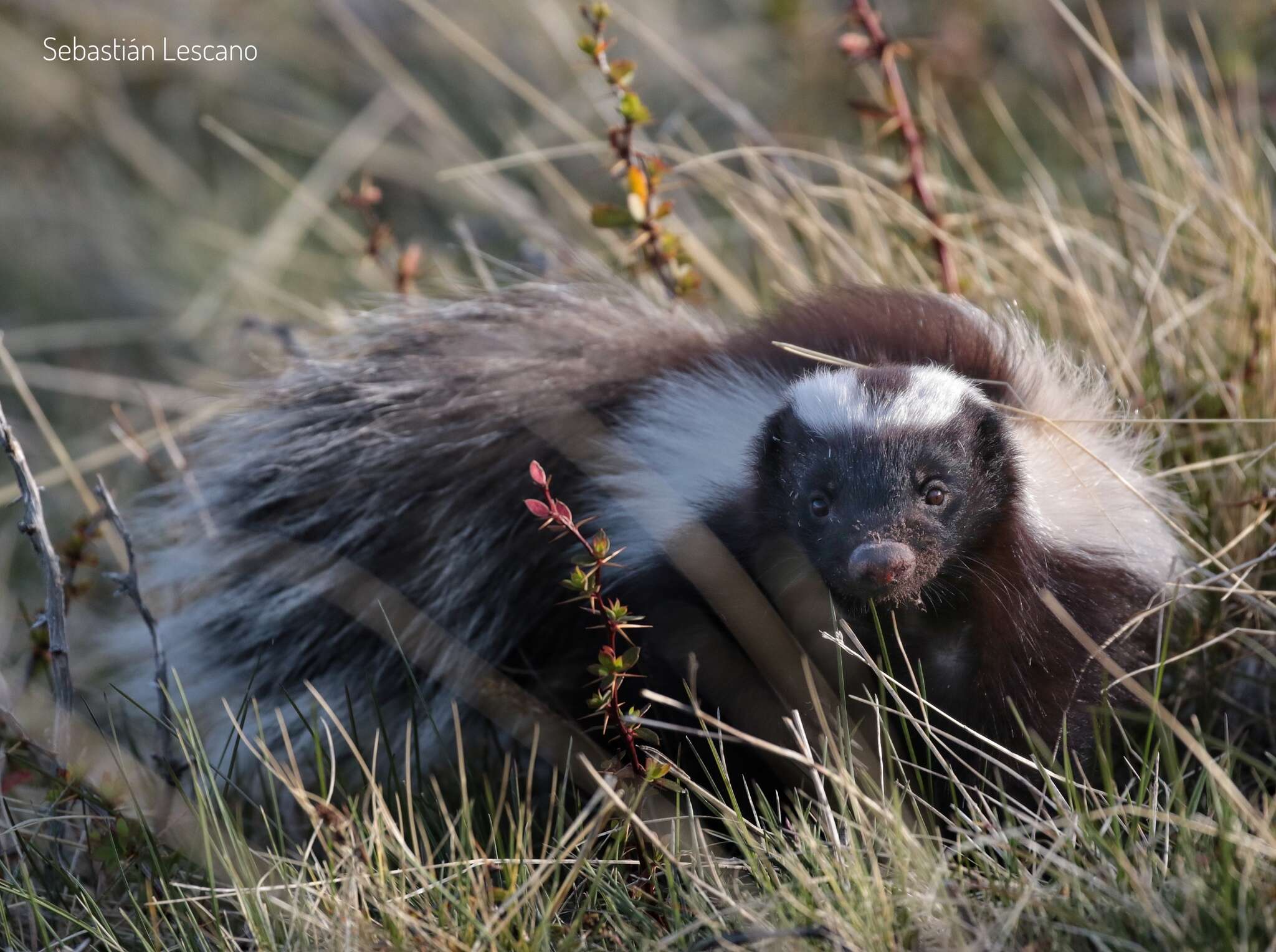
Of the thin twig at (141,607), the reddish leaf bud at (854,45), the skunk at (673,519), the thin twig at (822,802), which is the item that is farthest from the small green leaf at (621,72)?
the thin twig at (822,802)

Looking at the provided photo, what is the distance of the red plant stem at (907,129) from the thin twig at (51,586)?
2.93m

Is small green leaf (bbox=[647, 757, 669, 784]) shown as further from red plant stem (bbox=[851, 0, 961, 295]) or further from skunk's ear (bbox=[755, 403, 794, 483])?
red plant stem (bbox=[851, 0, 961, 295])

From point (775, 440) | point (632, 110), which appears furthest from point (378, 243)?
point (775, 440)

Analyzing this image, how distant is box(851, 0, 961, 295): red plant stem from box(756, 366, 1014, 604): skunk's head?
125cm

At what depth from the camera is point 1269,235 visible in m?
4.79

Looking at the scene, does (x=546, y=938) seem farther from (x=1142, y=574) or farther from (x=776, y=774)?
(x=1142, y=574)

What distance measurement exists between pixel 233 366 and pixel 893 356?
4.44 metres

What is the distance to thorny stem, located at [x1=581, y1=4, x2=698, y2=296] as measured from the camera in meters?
4.18

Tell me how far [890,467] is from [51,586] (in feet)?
7.26

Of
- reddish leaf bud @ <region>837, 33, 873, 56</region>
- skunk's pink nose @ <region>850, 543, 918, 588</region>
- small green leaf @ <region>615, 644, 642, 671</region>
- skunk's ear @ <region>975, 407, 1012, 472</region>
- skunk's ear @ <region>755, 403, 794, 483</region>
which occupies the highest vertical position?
reddish leaf bud @ <region>837, 33, 873, 56</region>

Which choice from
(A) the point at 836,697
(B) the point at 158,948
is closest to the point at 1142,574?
(A) the point at 836,697

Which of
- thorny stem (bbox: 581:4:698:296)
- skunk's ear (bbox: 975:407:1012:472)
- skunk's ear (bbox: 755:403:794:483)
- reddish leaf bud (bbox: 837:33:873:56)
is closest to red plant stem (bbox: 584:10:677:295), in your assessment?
thorny stem (bbox: 581:4:698:296)

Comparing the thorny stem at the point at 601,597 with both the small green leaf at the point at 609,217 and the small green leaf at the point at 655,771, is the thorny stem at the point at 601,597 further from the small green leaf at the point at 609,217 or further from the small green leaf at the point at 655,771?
the small green leaf at the point at 609,217

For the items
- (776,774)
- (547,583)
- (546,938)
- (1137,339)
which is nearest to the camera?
(546,938)
